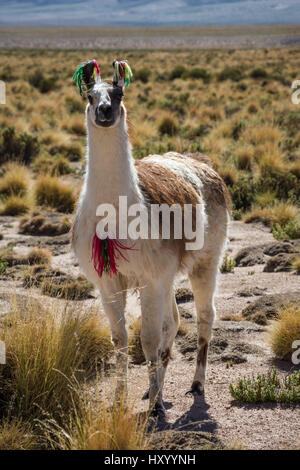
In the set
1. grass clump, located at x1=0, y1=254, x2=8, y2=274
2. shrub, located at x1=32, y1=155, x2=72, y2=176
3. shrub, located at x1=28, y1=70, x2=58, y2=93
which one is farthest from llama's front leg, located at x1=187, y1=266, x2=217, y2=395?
shrub, located at x1=28, y1=70, x2=58, y2=93

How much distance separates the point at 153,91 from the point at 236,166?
1545cm

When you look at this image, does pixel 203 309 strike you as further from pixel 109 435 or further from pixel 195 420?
pixel 109 435

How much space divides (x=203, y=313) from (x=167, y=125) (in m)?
12.5

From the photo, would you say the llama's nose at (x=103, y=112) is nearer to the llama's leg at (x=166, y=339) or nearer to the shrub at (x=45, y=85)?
the llama's leg at (x=166, y=339)

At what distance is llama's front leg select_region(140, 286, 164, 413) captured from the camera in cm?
Answer: 366

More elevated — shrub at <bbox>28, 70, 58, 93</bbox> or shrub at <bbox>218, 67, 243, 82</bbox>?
shrub at <bbox>218, 67, 243, 82</bbox>

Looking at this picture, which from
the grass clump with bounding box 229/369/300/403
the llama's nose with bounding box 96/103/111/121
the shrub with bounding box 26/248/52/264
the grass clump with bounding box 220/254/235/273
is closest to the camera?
the llama's nose with bounding box 96/103/111/121

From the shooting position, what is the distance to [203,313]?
14.7 ft

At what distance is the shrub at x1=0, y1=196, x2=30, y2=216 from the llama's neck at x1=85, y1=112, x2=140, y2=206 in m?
6.37

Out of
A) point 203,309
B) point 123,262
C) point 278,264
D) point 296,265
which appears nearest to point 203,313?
point 203,309

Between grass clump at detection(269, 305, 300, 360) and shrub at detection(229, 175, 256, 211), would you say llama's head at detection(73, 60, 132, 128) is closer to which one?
A: grass clump at detection(269, 305, 300, 360)

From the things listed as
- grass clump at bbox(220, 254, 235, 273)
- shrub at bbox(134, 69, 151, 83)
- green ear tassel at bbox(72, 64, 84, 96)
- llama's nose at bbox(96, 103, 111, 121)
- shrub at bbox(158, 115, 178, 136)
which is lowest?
grass clump at bbox(220, 254, 235, 273)

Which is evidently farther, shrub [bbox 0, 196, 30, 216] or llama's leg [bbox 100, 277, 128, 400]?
shrub [bbox 0, 196, 30, 216]

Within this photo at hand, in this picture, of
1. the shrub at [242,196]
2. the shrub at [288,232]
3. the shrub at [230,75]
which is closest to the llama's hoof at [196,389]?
the shrub at [288,232]
